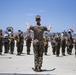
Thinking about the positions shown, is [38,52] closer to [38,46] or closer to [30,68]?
[38,46]

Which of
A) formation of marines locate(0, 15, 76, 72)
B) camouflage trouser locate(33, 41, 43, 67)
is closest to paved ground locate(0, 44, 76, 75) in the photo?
camouflage trouser locate(33, 41, 43, 67)

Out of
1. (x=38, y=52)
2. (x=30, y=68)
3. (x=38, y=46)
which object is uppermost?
(x=38, y=46)

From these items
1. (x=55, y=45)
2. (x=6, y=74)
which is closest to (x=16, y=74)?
(x=6, y=74)

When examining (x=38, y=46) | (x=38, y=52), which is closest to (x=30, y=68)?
(x=38, y=52)

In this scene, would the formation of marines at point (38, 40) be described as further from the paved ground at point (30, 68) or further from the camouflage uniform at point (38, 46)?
the paved ground at point (30, 68)

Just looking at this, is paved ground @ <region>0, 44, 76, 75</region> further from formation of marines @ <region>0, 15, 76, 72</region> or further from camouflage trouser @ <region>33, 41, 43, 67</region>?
formation of marines @ <region>0, 15, 76, 72</region>

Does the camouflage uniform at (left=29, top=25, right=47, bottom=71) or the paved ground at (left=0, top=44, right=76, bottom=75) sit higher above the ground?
the camouflage uniform at (left=29, top=25, right=47, bottom=71)

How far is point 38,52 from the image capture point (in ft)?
35.1

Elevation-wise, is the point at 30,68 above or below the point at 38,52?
below

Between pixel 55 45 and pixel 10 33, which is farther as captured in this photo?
pixel 10 33

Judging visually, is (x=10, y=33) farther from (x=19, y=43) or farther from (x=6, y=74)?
(x=6, y=74)

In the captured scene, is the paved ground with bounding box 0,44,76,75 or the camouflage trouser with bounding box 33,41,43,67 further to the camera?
the camouflage trouser with bounding box 33,41,43,67

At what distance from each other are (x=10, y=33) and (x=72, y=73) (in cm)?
1149

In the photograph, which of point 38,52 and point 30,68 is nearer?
point 38,52
